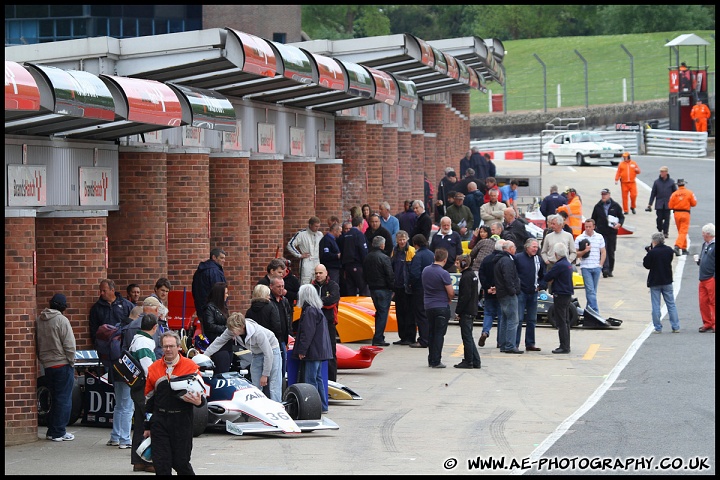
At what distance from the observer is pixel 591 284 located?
23.2 meters

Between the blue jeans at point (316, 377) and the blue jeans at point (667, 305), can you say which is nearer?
the blue jeans at point (316, 377)

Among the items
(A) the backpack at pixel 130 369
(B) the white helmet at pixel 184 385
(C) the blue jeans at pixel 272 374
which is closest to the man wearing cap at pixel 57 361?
(A) the backpack at pixel 130 369

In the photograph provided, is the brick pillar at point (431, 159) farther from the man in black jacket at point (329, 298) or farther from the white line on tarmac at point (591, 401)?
the man in black jacket at point (329, 298)

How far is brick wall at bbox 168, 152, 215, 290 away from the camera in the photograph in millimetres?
18641

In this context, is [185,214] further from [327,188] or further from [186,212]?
[327,188]

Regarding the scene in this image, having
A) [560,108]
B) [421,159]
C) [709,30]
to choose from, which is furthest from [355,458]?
[709,30]

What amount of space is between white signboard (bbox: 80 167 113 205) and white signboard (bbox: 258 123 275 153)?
5.12 metres

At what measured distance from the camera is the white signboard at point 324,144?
2545 centimetres

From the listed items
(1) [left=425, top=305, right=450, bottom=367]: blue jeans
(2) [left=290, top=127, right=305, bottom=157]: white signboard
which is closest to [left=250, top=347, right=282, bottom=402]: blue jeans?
(1) [left=425, top=305, right=450, bottom=367]: blue jeans

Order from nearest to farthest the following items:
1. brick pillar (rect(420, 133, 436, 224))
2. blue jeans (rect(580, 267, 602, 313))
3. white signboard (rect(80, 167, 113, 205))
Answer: white signboard (rect(80, 167, 113, 205))
blue jeans (rect(580, 267, 602, 313))
brick pillar (rect(420, 133, 436, 224))

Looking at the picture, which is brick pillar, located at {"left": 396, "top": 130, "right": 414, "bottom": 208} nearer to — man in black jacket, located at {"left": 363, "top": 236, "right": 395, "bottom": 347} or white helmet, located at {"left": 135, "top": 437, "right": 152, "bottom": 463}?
man in black jacket, located at {"left": 363, "top": 236, "right": 395, "bottom": 347}

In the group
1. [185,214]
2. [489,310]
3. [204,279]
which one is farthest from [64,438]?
[489,310]

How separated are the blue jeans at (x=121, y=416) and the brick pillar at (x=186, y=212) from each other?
5.21 m

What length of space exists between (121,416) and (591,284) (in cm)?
1155
